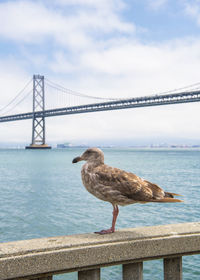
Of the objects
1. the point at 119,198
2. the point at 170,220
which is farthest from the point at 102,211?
the point at 119,198

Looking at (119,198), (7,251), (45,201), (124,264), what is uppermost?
(119,198)

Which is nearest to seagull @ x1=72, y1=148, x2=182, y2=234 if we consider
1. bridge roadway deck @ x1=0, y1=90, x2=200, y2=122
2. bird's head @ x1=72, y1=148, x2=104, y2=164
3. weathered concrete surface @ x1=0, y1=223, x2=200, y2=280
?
bird's head @ x1=72, y1=148, x2=104, y2=164

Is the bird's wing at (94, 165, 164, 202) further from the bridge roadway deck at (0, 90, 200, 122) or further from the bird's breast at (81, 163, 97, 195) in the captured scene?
the bridge roadway deck at (0, 90, 200, 122)

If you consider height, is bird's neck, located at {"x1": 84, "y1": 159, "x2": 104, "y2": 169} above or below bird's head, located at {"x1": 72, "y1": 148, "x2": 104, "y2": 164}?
below

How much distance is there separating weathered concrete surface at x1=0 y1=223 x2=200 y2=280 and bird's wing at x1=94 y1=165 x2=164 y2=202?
0.71 feet

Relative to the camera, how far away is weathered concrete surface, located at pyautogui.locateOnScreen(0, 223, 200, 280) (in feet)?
4.94

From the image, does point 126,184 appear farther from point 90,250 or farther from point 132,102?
point 132,102

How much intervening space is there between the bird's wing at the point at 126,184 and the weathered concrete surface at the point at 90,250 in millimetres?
215

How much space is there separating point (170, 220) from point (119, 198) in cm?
863

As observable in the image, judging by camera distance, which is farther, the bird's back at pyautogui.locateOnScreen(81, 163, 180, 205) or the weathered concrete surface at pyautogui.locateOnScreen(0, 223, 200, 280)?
the bird's back at pyautogui.locateOnScreen(81, 163, 180, 205)

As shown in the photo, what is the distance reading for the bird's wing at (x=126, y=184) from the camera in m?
1.94

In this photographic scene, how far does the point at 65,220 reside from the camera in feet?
34.6

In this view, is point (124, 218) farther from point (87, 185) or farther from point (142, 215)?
point (87, 185)

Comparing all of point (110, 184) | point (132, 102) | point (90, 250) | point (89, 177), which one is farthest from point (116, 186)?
point (132, 102)
